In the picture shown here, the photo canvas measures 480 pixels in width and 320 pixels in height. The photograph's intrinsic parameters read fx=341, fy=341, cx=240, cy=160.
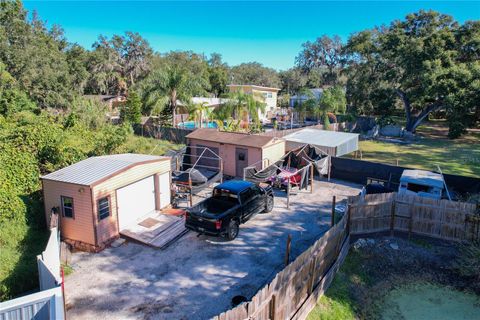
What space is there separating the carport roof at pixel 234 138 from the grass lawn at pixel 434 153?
11.0 m

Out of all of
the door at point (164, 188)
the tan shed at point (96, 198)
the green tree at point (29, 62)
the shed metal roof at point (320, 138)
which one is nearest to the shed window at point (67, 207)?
the tan shed at point (96, 198)

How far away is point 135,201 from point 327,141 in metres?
13.7

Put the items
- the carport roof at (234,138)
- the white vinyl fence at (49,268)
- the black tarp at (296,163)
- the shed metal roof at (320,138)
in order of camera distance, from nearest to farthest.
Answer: the white vinyl fence at (49,268)
the black tarp at (296,163)
the carport roof at (234,138)
the shed metal roof at (320,138)

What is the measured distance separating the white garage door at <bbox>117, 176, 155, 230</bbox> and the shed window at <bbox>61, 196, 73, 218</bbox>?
5.12ft

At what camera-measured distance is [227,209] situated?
12.6 metres

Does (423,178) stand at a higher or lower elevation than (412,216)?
higher

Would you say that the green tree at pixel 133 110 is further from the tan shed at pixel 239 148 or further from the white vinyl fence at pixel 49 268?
the white vinyl fence at pixel 49 268

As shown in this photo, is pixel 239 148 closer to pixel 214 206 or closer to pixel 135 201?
pixel 214 206

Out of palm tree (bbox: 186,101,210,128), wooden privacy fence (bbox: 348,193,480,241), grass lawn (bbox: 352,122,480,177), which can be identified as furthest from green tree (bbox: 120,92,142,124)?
wooden privacy fence (bbox: 348,193,480,241)

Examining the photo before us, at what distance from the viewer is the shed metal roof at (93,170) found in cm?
1166

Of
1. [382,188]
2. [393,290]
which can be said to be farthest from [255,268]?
[382,188]

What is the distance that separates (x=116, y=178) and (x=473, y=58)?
38.8m

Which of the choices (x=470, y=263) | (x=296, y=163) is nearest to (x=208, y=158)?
(x=296, y=163)

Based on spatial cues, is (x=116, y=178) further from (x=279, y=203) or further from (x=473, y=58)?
(x=473, y=58)
